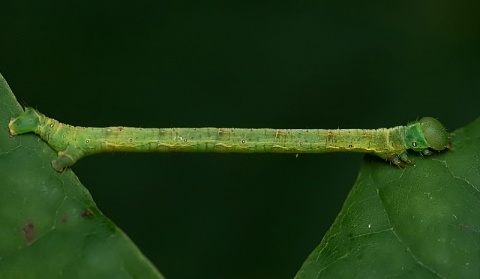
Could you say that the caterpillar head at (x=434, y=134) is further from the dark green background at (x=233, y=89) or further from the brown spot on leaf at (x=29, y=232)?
the brown spot on leaf at (x=29, y=232)

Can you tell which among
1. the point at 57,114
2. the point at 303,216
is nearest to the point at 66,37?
the point at 57,114

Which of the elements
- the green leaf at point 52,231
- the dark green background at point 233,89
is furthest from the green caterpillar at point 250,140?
the dark green background at point 233,89

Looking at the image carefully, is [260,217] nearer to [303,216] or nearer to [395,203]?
[303,216]

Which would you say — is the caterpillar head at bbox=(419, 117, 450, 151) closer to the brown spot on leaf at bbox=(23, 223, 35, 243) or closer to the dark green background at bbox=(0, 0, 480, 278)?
the dark green background at bbox=(0, 0, 480, 278)

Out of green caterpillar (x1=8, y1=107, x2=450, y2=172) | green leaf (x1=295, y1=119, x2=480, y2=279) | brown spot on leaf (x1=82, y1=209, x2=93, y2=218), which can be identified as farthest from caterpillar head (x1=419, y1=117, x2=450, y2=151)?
brown spot on leaf (x1=82, y1=209, x2=93, y2=218)

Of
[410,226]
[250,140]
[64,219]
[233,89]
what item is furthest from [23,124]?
[233,89]

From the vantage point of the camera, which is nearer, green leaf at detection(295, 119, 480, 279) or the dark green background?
green leaf at detection(295, 119, 480, 279)
